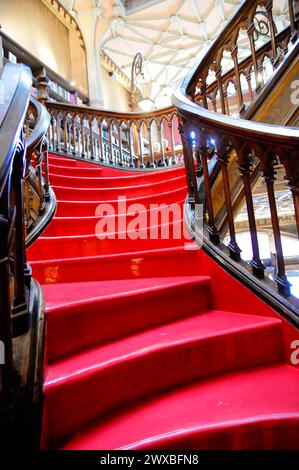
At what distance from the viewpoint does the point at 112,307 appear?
1.11m

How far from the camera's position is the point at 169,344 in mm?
977

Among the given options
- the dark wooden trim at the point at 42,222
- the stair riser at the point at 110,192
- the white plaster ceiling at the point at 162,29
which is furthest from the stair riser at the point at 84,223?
the white plaster ceiling at the point at 162,29

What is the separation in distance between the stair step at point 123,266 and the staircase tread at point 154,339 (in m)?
0.31

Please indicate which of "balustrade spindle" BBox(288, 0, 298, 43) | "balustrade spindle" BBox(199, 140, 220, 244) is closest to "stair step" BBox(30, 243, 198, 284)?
"balustrade spindle" BBox(199, 140, 220, 244)

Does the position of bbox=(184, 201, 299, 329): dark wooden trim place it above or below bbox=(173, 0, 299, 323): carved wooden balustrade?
below

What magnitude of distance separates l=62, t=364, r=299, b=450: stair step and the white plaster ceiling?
6.67 m

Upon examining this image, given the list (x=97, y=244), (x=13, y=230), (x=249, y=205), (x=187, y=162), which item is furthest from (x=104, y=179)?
(x=13, y=230)

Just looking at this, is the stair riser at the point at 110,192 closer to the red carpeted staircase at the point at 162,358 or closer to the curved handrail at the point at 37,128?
the curved handrail at the point at 37,128

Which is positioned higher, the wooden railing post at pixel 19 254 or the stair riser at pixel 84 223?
the stair riser at pixel 84 223

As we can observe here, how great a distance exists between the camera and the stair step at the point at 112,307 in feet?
3.22

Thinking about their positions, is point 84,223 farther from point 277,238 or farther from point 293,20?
point 293,20

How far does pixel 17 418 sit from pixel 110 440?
0.23 m

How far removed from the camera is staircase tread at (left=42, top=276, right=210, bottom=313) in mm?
1076

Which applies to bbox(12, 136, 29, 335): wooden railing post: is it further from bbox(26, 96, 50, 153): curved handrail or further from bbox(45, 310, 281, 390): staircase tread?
bbox(26, 96, 50, 153): curved handrail
